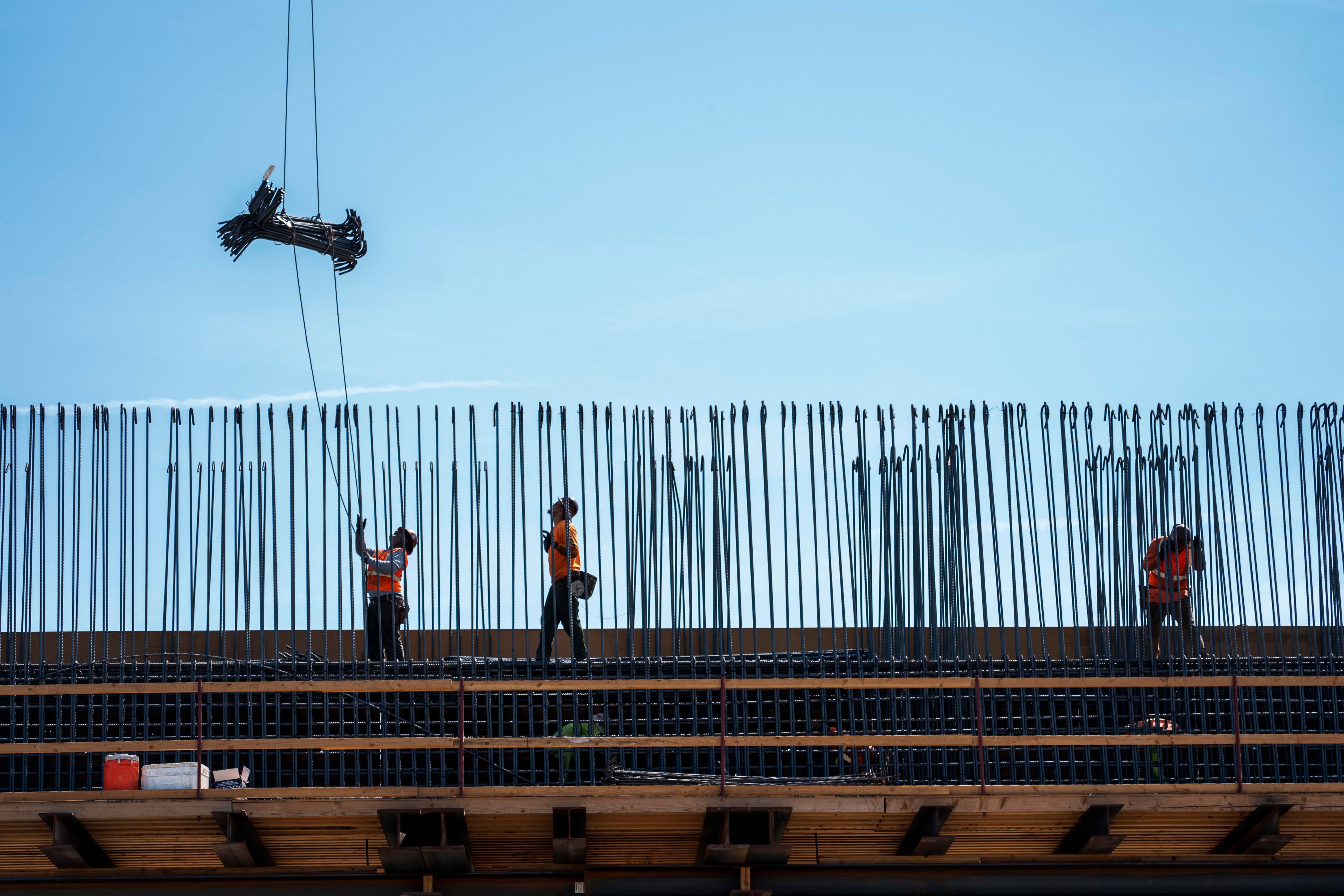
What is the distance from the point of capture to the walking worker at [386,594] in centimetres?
1059

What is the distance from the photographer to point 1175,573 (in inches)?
455

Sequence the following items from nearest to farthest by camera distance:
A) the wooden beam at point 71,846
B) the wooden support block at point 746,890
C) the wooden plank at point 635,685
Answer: the wooden plank at point 635,685, the wooden beam at point 71,846, the wooden support block at point 746,890

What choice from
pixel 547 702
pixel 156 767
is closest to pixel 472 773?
pixel 547 702

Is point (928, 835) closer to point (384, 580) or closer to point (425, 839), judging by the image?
point (425, 839)

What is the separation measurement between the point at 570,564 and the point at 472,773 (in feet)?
5.84

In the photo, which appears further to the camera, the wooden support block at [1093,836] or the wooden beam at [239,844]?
the wooden support block at [1093,836]

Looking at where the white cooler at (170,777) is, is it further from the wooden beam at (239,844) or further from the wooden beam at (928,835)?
the wooden beam at (928,835)

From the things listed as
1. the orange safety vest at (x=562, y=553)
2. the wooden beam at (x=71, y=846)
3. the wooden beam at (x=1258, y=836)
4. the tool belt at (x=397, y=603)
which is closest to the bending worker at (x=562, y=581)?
the orange safety vest at (x=562, y=553)

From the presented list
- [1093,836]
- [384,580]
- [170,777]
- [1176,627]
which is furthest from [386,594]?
[1176,627]

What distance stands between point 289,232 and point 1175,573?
7.60 meters

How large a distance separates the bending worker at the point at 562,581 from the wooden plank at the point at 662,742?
1354 millimetres

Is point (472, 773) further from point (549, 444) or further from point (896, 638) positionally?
point (896, 638)

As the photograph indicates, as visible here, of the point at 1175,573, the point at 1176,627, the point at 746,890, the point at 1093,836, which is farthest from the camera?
the point at 1176,627

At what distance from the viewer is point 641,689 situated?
1046cm
